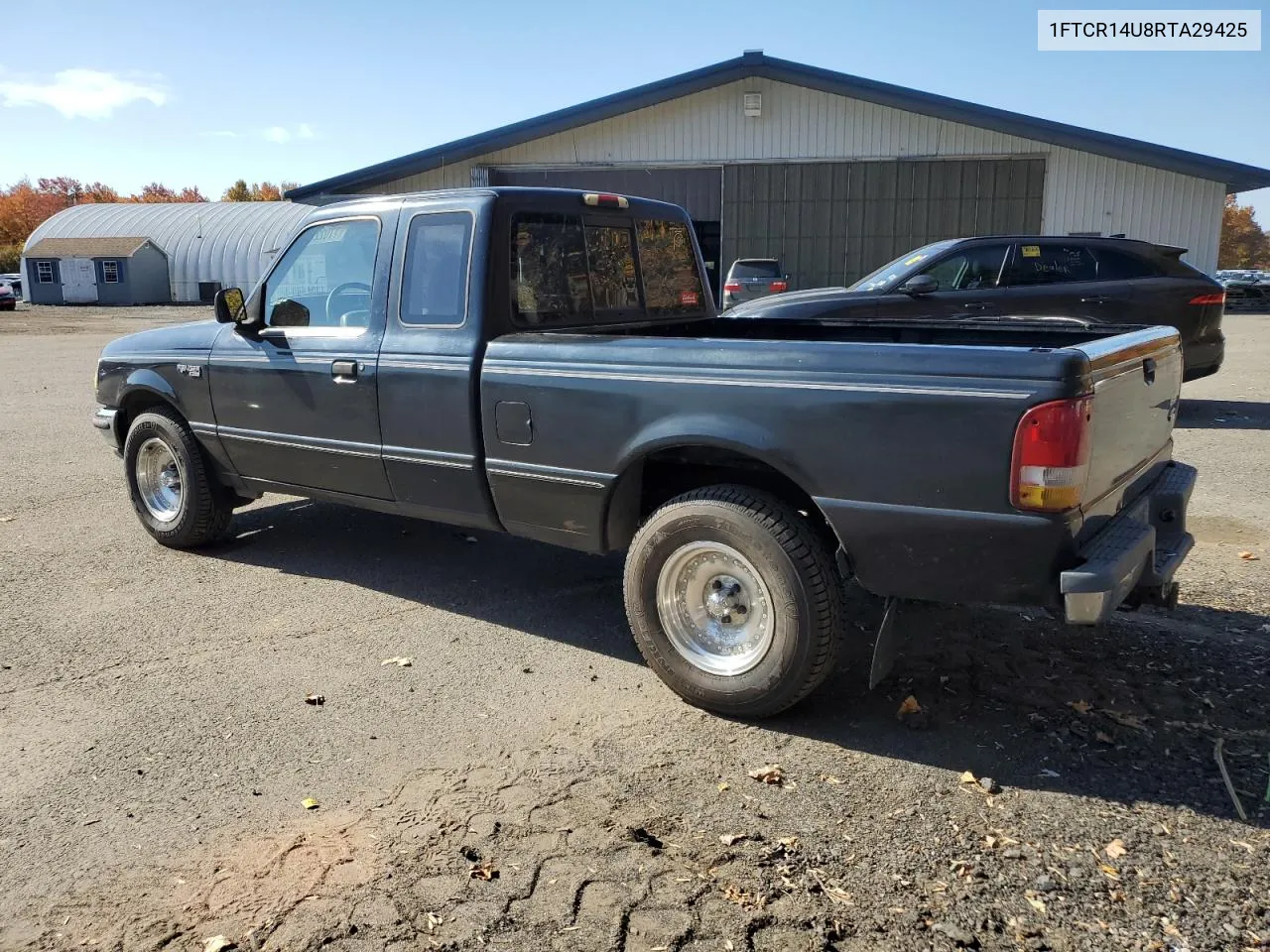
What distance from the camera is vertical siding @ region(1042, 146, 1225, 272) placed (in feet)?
62.5

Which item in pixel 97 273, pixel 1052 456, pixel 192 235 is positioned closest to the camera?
pixel 1052 456

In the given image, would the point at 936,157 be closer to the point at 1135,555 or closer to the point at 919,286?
the point at 919,286

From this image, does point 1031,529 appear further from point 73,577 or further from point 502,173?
point 502,173

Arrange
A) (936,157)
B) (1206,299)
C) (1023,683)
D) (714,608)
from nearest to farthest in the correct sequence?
1. (714,608)
2. (1023,683)
3. (1206,299)
4. (936,157)

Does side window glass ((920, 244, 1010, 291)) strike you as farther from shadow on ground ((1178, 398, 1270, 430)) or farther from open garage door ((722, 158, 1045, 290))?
open garage door ((722, 158, 1045, 290))

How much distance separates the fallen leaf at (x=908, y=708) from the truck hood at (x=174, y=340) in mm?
4186

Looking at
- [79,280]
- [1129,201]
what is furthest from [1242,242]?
[79,280]

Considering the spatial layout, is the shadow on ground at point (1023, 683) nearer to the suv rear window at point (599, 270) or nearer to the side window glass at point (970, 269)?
the suv rear window at point (599, 270)

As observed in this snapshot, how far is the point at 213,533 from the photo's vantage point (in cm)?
594

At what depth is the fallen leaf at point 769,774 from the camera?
331 centimetres

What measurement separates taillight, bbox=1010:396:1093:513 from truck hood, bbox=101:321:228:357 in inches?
174

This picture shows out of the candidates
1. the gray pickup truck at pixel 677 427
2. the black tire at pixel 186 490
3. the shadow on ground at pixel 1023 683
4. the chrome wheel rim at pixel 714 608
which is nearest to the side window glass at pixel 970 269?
the gray pickup truck at pixel 677 427

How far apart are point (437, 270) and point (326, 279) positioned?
88 cm

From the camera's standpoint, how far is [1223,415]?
10445 mm
